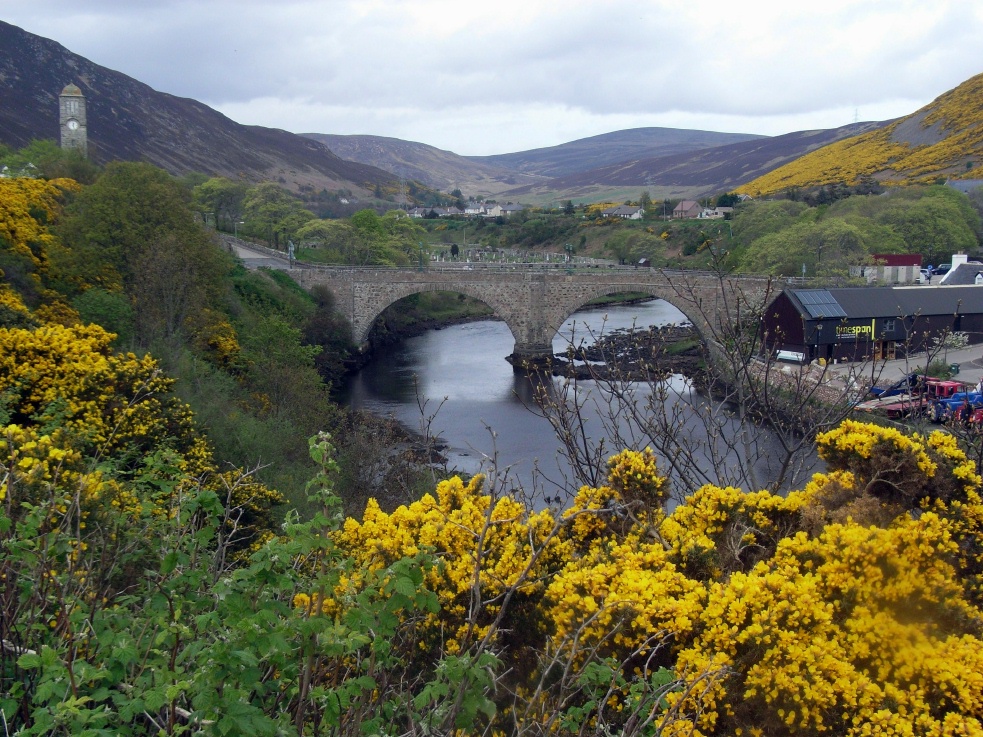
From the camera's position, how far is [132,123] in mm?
67188

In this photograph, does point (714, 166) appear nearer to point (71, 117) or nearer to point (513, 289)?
point (513, 289)

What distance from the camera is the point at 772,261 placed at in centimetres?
2808

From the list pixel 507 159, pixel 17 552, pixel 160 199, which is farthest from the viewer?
pixel 507 159

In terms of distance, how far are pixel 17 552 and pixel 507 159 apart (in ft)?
612

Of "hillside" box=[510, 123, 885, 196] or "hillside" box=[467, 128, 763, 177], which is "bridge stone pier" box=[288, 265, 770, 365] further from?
"hillside" box=[467, 128, 763, 177]

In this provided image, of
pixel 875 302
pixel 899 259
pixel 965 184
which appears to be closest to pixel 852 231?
pixel 899 259

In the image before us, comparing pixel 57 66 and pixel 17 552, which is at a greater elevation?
pixel 57 66

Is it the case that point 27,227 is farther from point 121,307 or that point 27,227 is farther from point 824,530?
point 824,530

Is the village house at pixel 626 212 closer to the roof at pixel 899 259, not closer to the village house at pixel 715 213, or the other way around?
the village house at pixel 715 213

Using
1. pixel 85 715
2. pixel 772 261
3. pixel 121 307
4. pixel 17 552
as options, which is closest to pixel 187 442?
pixel 121 307

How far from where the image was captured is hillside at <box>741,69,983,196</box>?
4600 cm

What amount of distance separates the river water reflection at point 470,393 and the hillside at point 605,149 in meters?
117

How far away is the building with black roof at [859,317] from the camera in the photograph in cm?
1939

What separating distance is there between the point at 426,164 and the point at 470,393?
134 m
